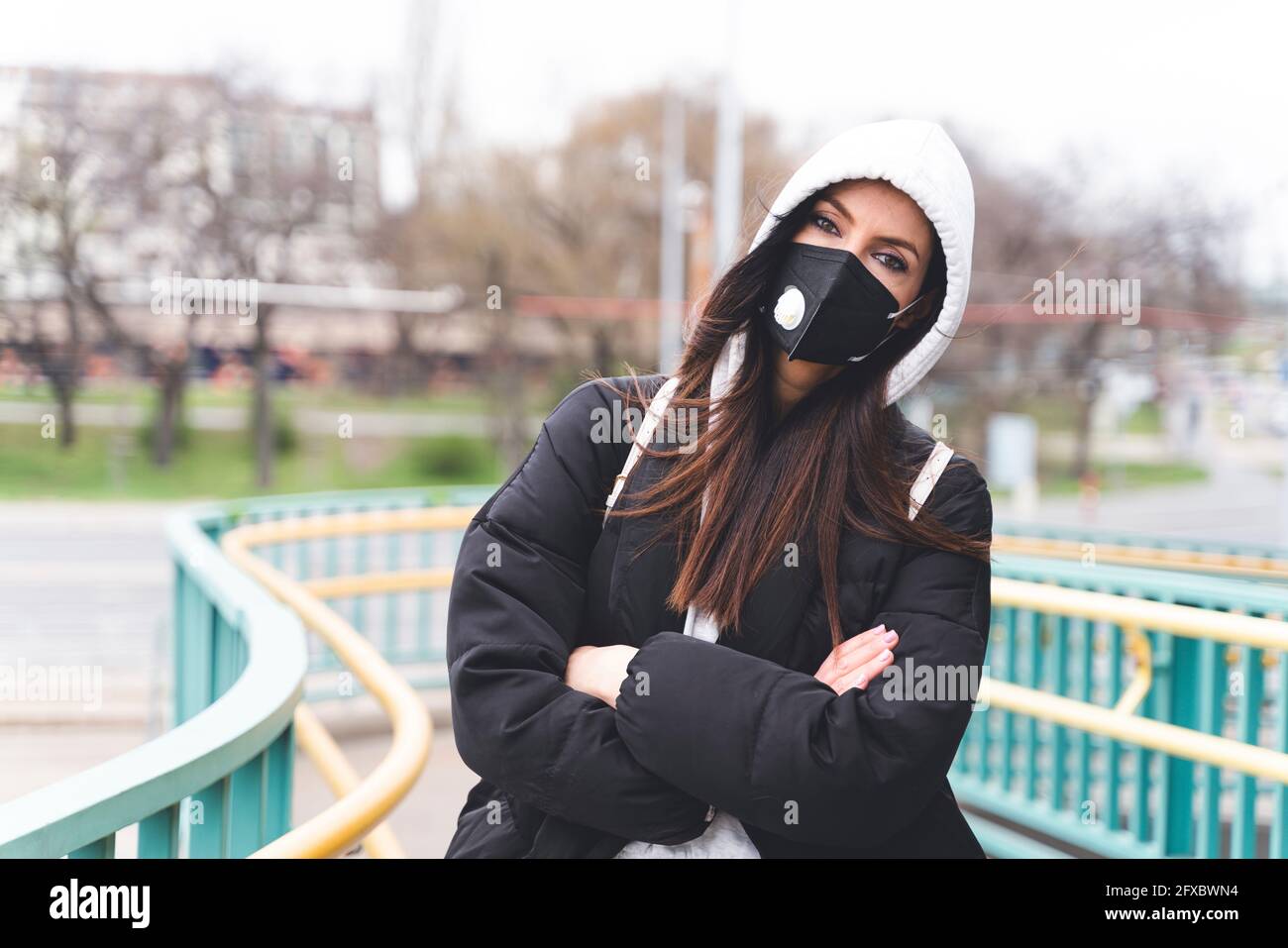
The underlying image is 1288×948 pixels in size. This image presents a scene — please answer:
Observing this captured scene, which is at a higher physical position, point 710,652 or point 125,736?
point 710,652

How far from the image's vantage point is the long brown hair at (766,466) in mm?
1456

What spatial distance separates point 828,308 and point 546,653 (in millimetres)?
555

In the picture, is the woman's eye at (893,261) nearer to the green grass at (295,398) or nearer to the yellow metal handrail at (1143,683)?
the yellow metal handrail at (1143,683)

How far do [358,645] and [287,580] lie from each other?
1.09 m

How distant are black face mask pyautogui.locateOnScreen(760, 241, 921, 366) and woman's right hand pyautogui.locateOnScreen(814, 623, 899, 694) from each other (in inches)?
14.2

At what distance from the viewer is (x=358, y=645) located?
276 centimetres

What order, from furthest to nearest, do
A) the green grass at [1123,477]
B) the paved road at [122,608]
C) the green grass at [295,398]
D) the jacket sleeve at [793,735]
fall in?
1. the green grass at [1123,477]
2. the green grass at [295,398]
3. the paved road at [122,608]
4. the jacket sleeve at [793,735]

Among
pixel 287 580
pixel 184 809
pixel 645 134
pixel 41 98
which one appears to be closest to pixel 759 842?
pixel 184 809

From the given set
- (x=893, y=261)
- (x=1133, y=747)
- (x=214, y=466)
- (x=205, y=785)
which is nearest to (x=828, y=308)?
(x=893, y=261)

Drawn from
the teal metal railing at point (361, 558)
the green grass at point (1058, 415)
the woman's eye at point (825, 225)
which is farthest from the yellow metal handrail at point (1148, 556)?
the green grass at point (1058, 415)

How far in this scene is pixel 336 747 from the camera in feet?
10.2

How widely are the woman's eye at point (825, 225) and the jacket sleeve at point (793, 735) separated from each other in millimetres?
570

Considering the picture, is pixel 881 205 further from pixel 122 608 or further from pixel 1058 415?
pixel 1058 415
